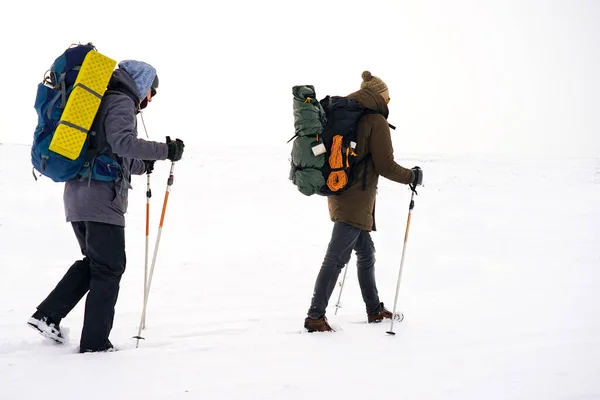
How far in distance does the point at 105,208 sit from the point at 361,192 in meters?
2.37

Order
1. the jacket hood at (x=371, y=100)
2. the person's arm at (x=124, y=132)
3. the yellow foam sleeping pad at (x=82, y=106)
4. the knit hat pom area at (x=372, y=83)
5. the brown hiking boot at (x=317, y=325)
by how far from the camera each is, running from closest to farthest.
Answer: the yellow foam sleeping pad at (x=82, y=106), the person's arm at (x=124, y=132), the brown hiking boot at (x=317, y=325), the jacket hood at (x=371, y=100), the knit hat pom area at (x=372, y=83)

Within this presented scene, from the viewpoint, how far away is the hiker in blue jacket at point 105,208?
3746mm

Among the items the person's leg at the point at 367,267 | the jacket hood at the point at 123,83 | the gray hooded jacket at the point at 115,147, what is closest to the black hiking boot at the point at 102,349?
the gray hooded jacket at the point at 115,147

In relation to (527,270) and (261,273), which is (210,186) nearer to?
(261,273)

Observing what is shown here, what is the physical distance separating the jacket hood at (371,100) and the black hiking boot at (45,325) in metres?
3.38

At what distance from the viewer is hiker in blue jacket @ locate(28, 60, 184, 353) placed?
3.75 m

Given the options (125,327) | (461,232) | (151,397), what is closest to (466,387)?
(151,397)

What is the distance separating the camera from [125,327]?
501 centimetres

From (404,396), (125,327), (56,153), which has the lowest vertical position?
(125,327)

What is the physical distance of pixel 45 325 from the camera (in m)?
3.98

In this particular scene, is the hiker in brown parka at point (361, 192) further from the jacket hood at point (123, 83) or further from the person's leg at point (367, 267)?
the jacket hood at point (123, 83)

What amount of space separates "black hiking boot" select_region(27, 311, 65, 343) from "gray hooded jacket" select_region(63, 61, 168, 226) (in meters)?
0.86

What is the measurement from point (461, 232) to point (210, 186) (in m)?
8.43

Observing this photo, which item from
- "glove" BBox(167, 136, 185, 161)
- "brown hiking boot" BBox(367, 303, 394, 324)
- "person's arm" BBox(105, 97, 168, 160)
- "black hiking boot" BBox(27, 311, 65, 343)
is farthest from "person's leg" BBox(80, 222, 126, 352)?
"brown hiking boot" BBox(367, 303, 394, 324)
